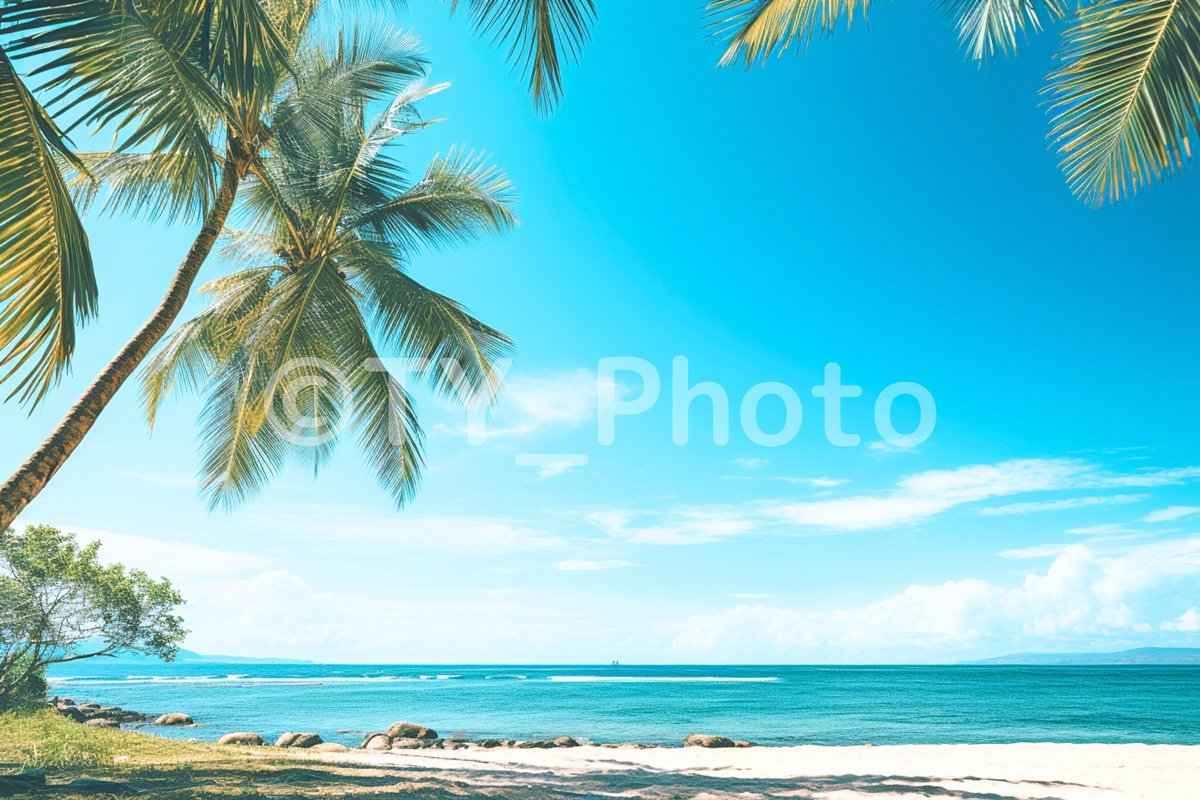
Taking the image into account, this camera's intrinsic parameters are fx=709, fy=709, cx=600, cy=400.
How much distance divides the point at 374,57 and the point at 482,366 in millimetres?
4261

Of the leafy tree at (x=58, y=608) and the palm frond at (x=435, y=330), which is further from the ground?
the palm frond at (x=435, y=330)

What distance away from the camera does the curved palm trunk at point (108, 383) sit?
4.74m

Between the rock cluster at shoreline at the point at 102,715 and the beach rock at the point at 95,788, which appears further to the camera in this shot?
the rock cluster at shoreline at the point at 102,715

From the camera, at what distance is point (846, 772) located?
10117mm

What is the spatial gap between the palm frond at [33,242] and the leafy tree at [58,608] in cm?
1372

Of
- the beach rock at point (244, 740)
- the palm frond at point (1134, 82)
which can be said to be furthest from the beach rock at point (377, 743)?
the palm frond at point (1134, 82)

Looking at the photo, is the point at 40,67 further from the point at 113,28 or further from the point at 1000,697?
the point at 1000,697

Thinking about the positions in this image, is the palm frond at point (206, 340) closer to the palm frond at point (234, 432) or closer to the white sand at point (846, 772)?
the palm frond at point (234, 432)

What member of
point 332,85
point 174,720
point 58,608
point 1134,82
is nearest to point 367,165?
point 332,85

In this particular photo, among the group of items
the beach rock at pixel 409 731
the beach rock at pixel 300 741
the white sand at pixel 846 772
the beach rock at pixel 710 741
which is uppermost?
the white sand at pixel 846 772

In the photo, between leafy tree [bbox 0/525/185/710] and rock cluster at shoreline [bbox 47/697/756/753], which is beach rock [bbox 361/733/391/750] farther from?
leafy tree [bbox 0/525/185/710]

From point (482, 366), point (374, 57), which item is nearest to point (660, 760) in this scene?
point (482, 366)

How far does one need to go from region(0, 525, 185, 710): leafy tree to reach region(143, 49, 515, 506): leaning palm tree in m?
7.29

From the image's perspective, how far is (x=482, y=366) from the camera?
9836 millimetres
